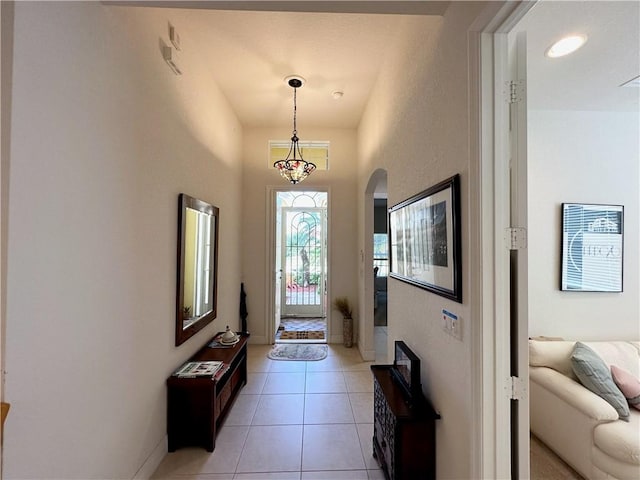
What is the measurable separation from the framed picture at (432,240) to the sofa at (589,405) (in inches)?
53.8

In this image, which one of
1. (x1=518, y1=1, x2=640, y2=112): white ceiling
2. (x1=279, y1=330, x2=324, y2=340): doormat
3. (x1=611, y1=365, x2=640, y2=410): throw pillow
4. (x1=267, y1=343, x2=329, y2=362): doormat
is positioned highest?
(x1=518, y1=1, x2=640, y2=112): white ceiling

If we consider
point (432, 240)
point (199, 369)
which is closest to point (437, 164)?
point (432, 240)

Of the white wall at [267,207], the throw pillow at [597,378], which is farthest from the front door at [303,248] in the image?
the throw pillow at [597,378]

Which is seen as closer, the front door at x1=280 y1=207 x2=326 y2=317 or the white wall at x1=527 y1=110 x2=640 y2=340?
the white wall at x1=527 y1=110 x2=640 y2=340

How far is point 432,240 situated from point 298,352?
3083 millimetres

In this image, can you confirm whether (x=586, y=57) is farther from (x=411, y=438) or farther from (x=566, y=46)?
(x=411, y=438)

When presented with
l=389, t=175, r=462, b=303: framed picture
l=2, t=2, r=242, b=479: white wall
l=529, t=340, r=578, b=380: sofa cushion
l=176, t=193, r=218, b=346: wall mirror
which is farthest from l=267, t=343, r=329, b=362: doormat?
l=529, t=340, r=578, b=380: sofa cushion

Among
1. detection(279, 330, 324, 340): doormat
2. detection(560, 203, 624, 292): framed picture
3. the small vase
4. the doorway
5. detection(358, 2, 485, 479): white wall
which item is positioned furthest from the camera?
the doorway

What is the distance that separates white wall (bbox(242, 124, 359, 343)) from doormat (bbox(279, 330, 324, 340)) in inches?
16.9

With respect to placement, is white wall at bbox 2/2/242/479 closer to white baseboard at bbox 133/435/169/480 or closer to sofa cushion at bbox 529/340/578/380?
white baseboard at bbox 133/435/169/480

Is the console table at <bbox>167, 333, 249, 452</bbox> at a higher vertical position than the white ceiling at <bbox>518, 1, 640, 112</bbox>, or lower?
lower

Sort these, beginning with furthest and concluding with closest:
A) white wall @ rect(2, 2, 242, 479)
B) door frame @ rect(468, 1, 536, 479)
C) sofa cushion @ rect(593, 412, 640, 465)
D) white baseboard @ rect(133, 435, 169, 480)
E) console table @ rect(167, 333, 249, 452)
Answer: console table @ rect(167, 333, 249, 452), white baseboard @ rect(133, 435, 169, 480), sofa cushion @ rect(593, 412, 640, 465), door frame @ rect(468, 1, 536, 479), white wall @ rect(2, 2, 242, 479)

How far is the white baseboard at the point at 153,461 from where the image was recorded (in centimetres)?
177

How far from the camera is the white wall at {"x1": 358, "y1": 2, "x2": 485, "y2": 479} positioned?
130cm
